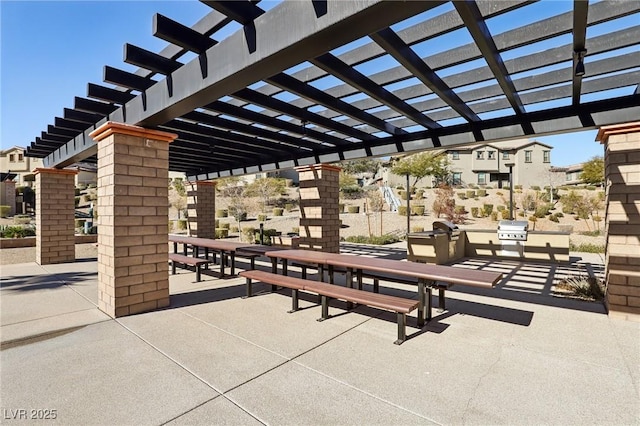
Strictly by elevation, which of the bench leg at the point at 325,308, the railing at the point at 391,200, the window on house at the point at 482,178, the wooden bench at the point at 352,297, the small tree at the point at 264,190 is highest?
the window on house at the point at 482,178

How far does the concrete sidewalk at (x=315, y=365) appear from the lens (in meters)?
2.42

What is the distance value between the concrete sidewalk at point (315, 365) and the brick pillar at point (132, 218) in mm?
394

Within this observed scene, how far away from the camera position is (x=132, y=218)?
15.9ft

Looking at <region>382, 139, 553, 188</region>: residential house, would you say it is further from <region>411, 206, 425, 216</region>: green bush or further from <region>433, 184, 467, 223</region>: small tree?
<region>411, 206, 425, 216</region>: green bush

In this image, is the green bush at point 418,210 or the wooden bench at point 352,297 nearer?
the wooden bench at point 352,297

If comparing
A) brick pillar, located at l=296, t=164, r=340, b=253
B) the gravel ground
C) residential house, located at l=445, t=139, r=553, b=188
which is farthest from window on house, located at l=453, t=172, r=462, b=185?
brick pillar, located at l=296, t=164, r=340, b=253

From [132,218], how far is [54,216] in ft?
22.3

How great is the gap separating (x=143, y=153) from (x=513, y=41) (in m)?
5.22

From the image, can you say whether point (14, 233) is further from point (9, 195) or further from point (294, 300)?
point (9, 195)

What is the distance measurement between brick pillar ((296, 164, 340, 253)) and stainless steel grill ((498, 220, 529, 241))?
480cm

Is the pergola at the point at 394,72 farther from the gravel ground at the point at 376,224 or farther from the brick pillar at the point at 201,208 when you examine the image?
the gravel ground at the point at 376,224

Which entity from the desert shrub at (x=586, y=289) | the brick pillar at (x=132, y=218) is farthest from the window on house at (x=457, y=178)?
the brick pillar at (x=132, y=218)

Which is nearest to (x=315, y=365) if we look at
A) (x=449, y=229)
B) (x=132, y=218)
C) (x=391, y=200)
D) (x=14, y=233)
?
(x=132, y=218)

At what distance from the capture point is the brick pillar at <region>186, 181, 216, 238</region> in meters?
12.7
